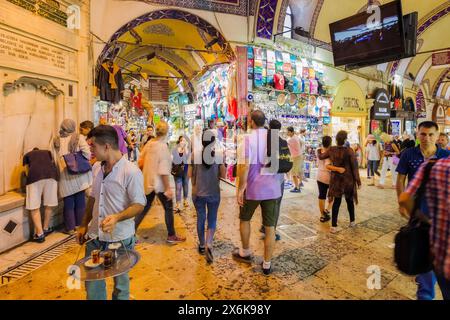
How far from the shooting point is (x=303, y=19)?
9.34m

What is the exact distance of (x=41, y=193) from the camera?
4.04 metres

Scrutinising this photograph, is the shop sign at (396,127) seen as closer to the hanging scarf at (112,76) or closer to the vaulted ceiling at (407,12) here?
the vaulted ceiling at (407,12)

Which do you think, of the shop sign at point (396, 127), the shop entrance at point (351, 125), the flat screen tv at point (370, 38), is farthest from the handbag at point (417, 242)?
the shop sign at point (396, 127)

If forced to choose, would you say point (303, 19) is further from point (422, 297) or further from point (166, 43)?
point (422, 297)

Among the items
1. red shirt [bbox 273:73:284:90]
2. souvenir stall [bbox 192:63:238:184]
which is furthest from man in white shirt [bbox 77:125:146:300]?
red shirt [bbox 273:73:284:90]

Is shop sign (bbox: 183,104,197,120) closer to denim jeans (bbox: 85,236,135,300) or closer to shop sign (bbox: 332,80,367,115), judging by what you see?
shop sign (bbox: 332,80,367,115)

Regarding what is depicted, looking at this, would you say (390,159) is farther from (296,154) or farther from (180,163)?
(180,163)

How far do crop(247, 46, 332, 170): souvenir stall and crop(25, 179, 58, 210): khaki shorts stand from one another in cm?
521

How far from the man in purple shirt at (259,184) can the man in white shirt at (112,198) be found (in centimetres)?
134

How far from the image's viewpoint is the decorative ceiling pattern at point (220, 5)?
7041mm

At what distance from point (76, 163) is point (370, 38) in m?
7.22

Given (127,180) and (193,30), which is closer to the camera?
(127,180)
